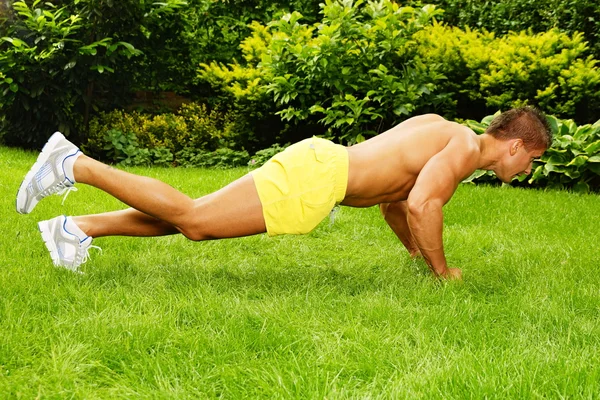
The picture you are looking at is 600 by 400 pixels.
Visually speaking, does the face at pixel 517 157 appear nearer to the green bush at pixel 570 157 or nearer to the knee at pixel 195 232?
the knee at pixel 195 232

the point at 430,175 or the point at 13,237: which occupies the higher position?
the point at 430,175

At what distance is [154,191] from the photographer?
9.70 ft

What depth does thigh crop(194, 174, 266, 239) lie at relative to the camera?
3.00m

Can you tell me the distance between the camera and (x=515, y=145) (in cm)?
325

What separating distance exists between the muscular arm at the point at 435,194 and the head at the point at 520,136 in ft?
0.70

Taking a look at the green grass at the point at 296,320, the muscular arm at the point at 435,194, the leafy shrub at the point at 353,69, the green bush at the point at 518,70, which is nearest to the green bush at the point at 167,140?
the leafy shrub at the point at 353,69

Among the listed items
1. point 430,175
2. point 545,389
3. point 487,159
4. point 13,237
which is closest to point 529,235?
point 487,159

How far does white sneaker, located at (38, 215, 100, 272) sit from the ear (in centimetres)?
212

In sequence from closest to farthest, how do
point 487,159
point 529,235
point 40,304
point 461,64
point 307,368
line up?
point 307,368 → point 40,304 → point 487,159 → point 529,235 → point 461,64

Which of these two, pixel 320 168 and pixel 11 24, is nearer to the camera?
pixel 320 168

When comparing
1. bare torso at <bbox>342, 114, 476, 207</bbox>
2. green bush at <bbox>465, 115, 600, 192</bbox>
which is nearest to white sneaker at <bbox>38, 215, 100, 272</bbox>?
bare torso at <bbox>342, 114, 476, 207</bbox>

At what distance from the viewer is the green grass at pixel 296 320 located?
203cm

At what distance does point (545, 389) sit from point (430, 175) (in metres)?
1.27

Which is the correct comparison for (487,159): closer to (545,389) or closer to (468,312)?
(468,312)
